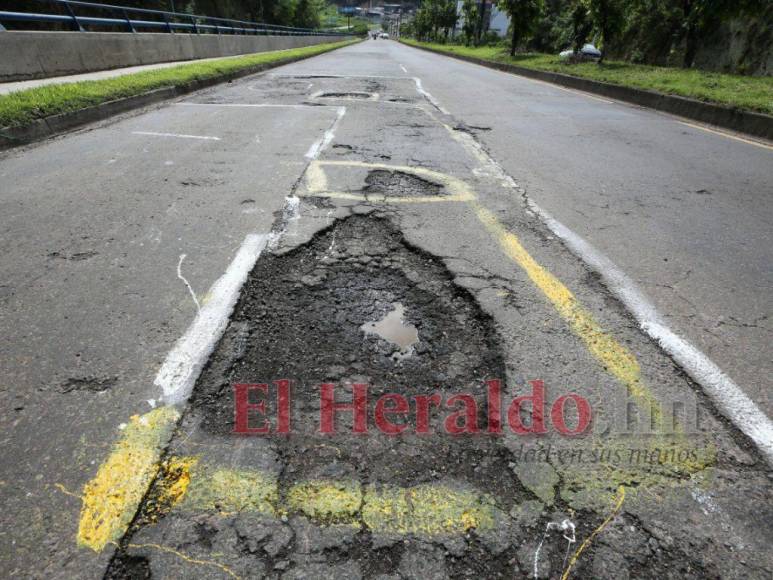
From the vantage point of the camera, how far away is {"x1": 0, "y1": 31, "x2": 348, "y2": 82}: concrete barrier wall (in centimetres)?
796

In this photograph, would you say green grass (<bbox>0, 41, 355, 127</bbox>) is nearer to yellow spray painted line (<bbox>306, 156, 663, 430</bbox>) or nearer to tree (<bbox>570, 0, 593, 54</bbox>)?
yellow spray painted line (<bbox>306, 156, 663, 430</bbox>)

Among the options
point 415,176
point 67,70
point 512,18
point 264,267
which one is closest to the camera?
point 264,267

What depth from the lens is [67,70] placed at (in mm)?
9242

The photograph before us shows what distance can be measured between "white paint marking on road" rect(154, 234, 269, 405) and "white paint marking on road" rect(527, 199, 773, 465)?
2171mm

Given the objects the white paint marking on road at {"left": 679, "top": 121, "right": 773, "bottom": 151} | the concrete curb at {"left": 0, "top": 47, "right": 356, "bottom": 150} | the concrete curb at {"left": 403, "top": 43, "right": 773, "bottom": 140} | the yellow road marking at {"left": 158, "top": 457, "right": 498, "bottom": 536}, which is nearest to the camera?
the yellow road marking at {"left": 158, "top": 457, "right": 498, "bottom": 536}

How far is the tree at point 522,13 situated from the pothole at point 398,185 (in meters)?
23.1

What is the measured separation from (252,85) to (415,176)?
8614 mm

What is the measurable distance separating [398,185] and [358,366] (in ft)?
8.62

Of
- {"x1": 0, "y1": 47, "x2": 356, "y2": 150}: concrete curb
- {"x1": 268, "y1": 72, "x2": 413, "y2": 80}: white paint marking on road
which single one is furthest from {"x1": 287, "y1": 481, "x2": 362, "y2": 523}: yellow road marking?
{"x1": 268, "y1": 72, "x2": 413, "y2": 80}: white paint marking on road

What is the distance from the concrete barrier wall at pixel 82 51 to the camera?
7.96m

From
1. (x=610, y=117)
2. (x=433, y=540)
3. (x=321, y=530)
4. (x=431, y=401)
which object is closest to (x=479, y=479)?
(x=433, y=540)

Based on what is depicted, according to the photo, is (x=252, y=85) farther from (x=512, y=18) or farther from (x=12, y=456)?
(x=512, y=18)

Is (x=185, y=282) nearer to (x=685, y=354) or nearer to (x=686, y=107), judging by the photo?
(x=685, y=354)

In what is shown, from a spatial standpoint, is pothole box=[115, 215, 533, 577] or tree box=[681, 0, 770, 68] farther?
tree box=[681, 0, 770, 68]
